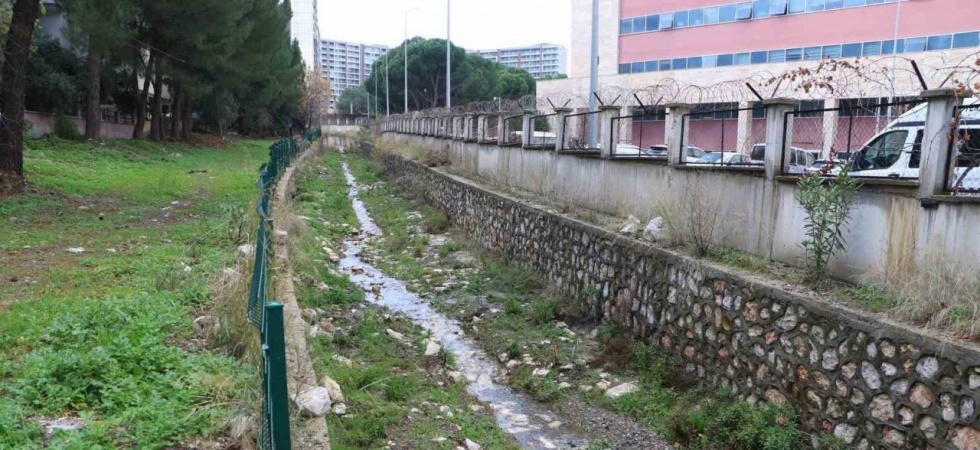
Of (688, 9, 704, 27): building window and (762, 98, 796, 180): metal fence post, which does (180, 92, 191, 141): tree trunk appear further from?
(762, 98, 796, 180): metal fence post

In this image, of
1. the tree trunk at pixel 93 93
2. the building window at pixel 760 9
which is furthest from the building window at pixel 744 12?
the tree trunk at pixel 93 93

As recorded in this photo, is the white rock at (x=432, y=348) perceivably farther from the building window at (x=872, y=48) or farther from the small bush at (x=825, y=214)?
the building window at (x=872, y=48)

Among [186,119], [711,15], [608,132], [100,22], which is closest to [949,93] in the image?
[608,132]

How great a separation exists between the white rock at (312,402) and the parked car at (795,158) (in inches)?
185

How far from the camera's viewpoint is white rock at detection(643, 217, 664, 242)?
24.4ft

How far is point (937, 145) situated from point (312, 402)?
4768 mm

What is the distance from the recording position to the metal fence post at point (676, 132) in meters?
8.05

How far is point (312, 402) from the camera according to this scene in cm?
432

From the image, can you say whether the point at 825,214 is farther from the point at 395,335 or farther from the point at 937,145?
the point at 395,335

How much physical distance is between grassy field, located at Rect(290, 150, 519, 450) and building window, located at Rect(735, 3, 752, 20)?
35694 mm

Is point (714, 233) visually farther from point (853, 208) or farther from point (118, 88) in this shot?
point (118, 88)

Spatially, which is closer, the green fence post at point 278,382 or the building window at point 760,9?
the green fence post at point 278,382

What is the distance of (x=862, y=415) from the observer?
14.6ft

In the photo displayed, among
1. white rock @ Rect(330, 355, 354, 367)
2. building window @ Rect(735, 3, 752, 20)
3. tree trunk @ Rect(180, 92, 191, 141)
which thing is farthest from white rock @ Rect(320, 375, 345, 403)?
building window @ Rect(735, 3, 752, 20)
